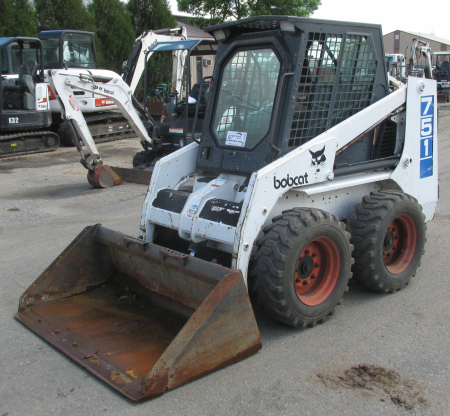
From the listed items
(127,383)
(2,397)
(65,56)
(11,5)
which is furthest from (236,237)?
(11,5)

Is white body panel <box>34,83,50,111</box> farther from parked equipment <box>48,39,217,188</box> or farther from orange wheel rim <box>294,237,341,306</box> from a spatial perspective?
orange wheel rim <box>294,237,341,306</box>

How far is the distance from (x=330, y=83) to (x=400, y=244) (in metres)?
1.73

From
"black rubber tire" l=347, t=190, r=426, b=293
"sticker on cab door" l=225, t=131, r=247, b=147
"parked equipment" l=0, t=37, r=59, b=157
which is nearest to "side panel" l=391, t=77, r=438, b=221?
"black rubber tire" l=347, t=190, r=426, b=293

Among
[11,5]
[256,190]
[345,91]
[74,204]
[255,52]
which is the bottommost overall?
[74,204]

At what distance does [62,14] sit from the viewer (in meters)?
21.8

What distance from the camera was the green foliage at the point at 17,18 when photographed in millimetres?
19484

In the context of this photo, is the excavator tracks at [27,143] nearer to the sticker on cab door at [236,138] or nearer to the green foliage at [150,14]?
the sticker on cab door at [236,138]

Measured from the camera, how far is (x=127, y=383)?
3.30 m

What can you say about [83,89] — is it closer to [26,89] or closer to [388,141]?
[26,89]

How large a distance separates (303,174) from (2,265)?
12.1 ft

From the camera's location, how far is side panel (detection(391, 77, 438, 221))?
5.02 metres

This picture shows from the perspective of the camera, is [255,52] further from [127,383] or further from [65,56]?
[65,56]

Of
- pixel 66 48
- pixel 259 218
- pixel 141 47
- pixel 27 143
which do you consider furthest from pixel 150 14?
pixel 259 218

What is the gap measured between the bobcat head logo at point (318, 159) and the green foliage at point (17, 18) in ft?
61.8
